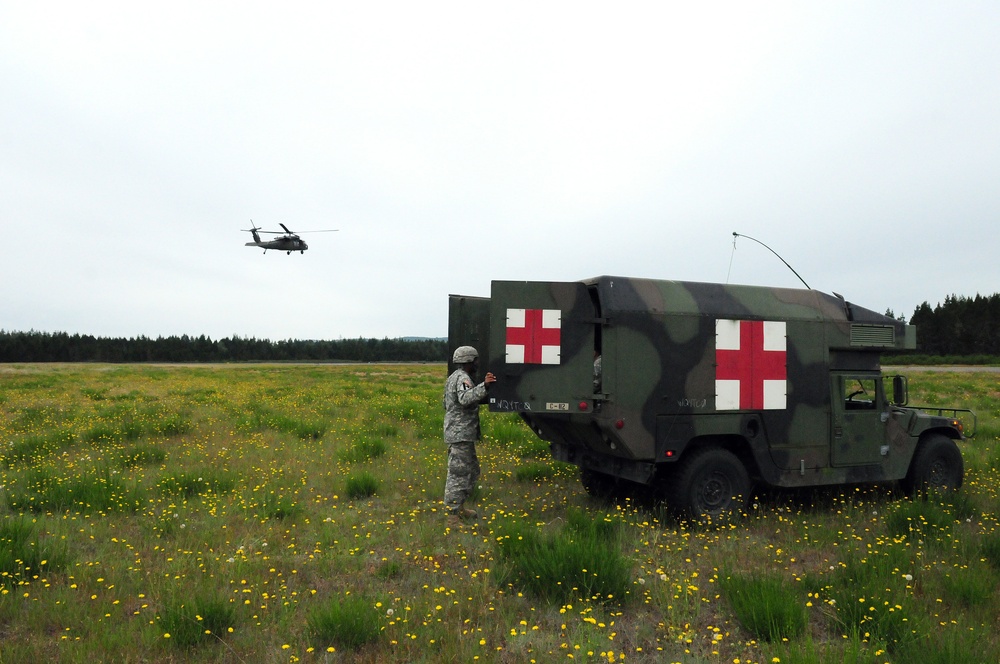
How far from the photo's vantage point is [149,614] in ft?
15.1

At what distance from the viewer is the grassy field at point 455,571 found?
419cm

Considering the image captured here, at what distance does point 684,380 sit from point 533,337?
175cm

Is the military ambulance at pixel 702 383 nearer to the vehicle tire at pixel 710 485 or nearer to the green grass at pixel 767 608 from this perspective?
the vehicle tire at pixel 710 485

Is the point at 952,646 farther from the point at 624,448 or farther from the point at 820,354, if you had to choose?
the point at 820,354

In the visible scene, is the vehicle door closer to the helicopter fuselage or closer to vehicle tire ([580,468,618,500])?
vehicle tire ([580,468,618,500])

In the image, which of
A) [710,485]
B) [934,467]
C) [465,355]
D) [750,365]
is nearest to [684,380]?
[750,365]

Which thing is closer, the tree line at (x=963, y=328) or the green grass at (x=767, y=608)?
the green grass at (x=767, y=608)

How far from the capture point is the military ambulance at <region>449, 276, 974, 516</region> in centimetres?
670

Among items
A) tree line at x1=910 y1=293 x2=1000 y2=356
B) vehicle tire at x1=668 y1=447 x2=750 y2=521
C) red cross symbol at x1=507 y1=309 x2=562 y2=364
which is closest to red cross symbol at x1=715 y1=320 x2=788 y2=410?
vehicle tire at x1=668 y1=447 x2=750 y2=521

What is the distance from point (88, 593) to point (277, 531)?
1875 millimetres

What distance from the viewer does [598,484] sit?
8.63 meters

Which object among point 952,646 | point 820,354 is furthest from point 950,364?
point 952,646

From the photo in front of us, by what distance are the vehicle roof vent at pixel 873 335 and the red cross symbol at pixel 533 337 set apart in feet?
13.1

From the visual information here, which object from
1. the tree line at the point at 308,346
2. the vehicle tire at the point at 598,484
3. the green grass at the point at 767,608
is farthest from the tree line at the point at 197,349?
the green grass at the point at 767,608
